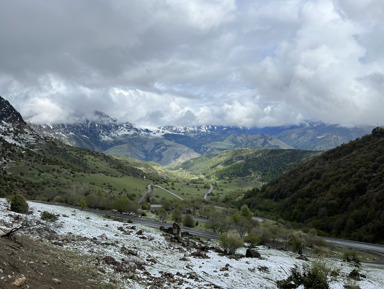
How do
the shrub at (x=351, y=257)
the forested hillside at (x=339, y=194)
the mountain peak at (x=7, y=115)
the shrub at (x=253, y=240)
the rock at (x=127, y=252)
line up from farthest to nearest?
the mountain peak at (x=7, y=115)
the forested hillside at (x=339, y=194)
the shrub at (x=253, y=240)
the shrub at (x=351, y=257)
the rock at (x=127, y=252)

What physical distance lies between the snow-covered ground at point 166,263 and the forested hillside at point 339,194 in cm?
5934

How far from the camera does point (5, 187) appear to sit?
7544cm

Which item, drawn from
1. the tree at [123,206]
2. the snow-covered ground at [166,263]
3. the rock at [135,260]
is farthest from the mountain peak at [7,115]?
the rock at [135,260]

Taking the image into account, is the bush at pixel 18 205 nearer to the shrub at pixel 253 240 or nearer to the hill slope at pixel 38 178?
the hill slope at pixel 38 178

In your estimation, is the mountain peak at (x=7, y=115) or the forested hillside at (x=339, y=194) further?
the mountain peak at (x=7, y=115)

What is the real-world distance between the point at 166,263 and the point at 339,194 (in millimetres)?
111731

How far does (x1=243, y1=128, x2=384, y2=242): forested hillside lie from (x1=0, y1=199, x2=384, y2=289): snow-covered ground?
195 ft

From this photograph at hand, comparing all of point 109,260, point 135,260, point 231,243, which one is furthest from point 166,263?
point 231,243

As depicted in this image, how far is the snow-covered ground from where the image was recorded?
26716 mm

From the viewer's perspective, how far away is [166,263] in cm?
3219

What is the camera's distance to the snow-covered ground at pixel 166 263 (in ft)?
87.6

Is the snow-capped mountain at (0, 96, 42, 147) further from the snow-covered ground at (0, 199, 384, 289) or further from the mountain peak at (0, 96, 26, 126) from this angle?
the snow-covered ground at (0, 199, 384, 289)

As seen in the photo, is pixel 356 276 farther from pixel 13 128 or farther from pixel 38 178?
pixel 13 128

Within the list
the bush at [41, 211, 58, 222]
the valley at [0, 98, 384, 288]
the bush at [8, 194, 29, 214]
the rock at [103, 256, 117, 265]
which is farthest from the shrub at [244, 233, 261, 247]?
the bush at [8, 194, 29, 214]
